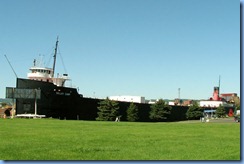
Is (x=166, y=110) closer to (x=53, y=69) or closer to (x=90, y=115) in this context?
(x=90, y=115)

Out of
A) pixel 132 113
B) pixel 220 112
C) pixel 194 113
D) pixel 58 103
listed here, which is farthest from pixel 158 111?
pixel 58 103

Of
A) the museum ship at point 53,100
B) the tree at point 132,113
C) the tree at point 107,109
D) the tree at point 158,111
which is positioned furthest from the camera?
the tree at point 158,111

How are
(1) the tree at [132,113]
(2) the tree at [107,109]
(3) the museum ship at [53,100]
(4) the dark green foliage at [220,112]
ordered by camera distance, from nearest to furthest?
1. (3) the museum ship at [53,100]
2. (2) the tree at [107,109]
3. (1) the tree at [132,113]
4. (4) the dark green foliage at [220,112]

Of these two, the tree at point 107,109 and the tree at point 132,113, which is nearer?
the tree at point 107,109

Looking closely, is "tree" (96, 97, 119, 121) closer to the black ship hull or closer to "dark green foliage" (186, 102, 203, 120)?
the black ship hull

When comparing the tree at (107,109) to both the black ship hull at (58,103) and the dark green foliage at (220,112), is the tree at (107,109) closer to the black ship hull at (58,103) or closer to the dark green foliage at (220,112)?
the black ship hull at (58,103)

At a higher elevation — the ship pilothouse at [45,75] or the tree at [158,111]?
the ship pilothouse at [45,75]

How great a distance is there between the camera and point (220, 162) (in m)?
6.79

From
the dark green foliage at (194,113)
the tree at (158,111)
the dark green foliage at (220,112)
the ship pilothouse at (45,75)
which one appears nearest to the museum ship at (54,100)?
the ship pilothouse at (45,75)

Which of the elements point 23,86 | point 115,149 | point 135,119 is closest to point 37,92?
point 23,86

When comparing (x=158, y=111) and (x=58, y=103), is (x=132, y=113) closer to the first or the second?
(x=158, y=111)

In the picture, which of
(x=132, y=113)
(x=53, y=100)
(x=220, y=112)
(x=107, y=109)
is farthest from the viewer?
(x=220, y=112)

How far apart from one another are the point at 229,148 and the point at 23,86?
3206 centimetres

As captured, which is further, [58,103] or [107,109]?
[107,109]
